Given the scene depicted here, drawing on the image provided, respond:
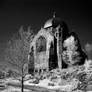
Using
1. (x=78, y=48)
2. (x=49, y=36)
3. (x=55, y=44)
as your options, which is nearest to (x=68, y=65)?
(x=78, y=48)

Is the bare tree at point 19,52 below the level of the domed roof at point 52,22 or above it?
→ below

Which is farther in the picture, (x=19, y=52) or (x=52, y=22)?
(x=52, y=22)

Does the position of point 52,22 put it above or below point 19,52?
above

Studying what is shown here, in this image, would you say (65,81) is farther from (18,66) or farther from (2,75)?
(2,75)

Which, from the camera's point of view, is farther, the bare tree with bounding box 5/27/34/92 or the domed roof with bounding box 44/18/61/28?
the domed roof with bounding box 44/18/61/28

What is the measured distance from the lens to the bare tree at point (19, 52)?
1952cm

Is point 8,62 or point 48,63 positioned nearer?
point 8,62

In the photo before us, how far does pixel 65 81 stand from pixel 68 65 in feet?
39.2

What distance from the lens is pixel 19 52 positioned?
19.5 m

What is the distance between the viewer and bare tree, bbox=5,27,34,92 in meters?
19.5

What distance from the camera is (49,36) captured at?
55531 mm

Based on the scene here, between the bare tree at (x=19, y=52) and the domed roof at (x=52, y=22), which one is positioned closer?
the bare tree at (x=19, y=52)

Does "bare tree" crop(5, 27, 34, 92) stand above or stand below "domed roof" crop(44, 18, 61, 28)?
below

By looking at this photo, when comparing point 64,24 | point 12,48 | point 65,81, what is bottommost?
point 65,81
